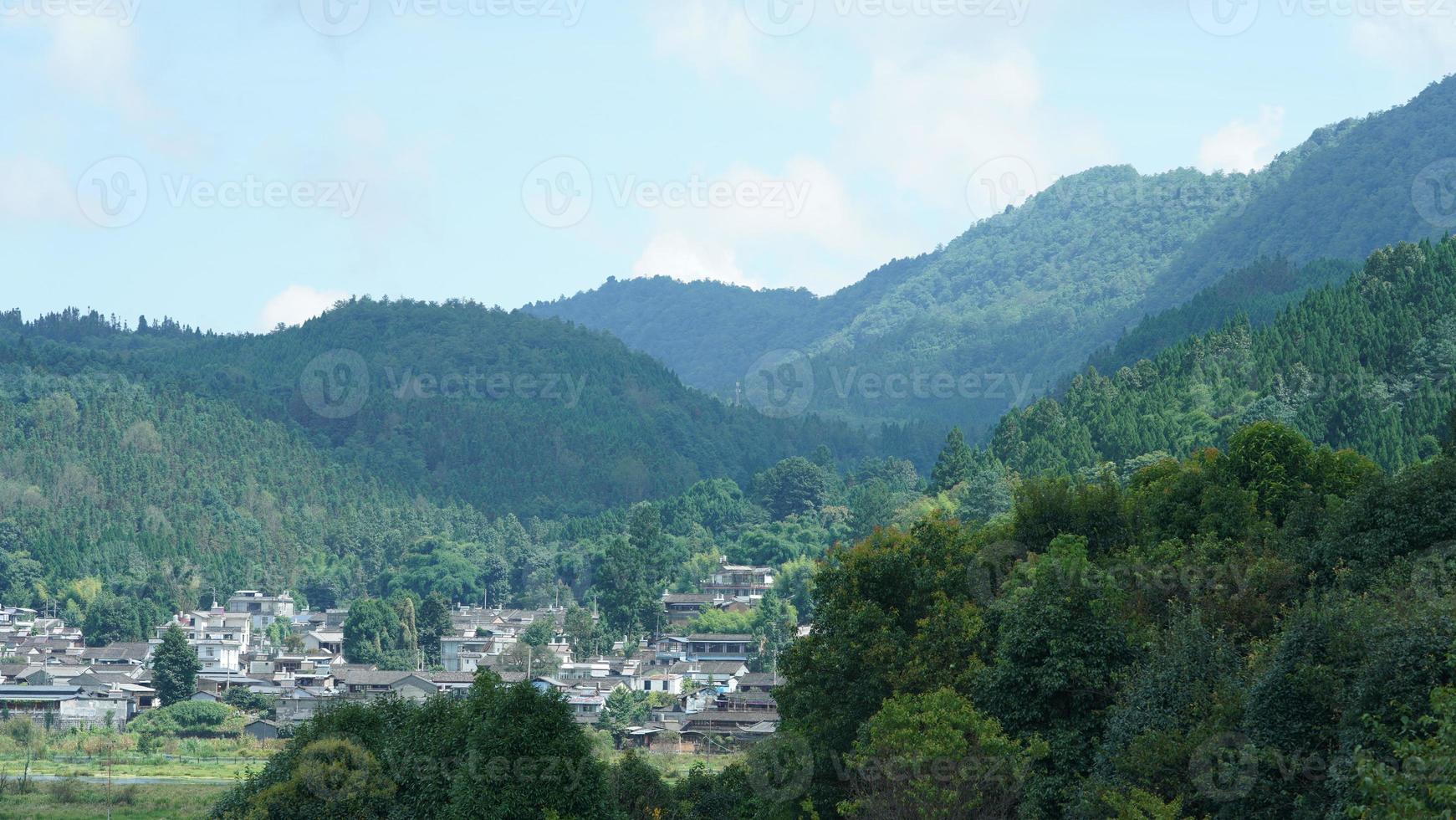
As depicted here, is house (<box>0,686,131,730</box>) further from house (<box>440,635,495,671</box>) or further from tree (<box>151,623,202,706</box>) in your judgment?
house (<box>440,635,495,671</box>)

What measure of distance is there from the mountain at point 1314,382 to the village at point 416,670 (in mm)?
19596

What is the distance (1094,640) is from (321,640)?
81567 mm

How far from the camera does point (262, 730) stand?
73312 millimetres

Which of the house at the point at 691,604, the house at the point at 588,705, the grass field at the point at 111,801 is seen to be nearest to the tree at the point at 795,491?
the house at the point at 691,604

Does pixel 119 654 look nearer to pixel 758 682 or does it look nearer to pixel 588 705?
pixel 588 705

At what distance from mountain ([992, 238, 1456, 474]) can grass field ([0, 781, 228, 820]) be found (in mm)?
40582

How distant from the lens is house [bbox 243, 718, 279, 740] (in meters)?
72.8

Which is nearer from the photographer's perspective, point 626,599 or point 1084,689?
point 1084,689

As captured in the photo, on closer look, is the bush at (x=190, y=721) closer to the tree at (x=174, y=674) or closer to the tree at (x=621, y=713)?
the tree at (x=174, y=674)

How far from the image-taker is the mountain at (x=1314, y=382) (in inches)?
2653

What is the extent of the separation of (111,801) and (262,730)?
901 inches

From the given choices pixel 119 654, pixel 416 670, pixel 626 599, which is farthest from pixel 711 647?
pixel 119 654

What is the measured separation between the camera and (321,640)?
340ft

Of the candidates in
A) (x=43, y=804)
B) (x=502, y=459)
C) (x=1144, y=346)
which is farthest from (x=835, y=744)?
(x=502, y=459)
